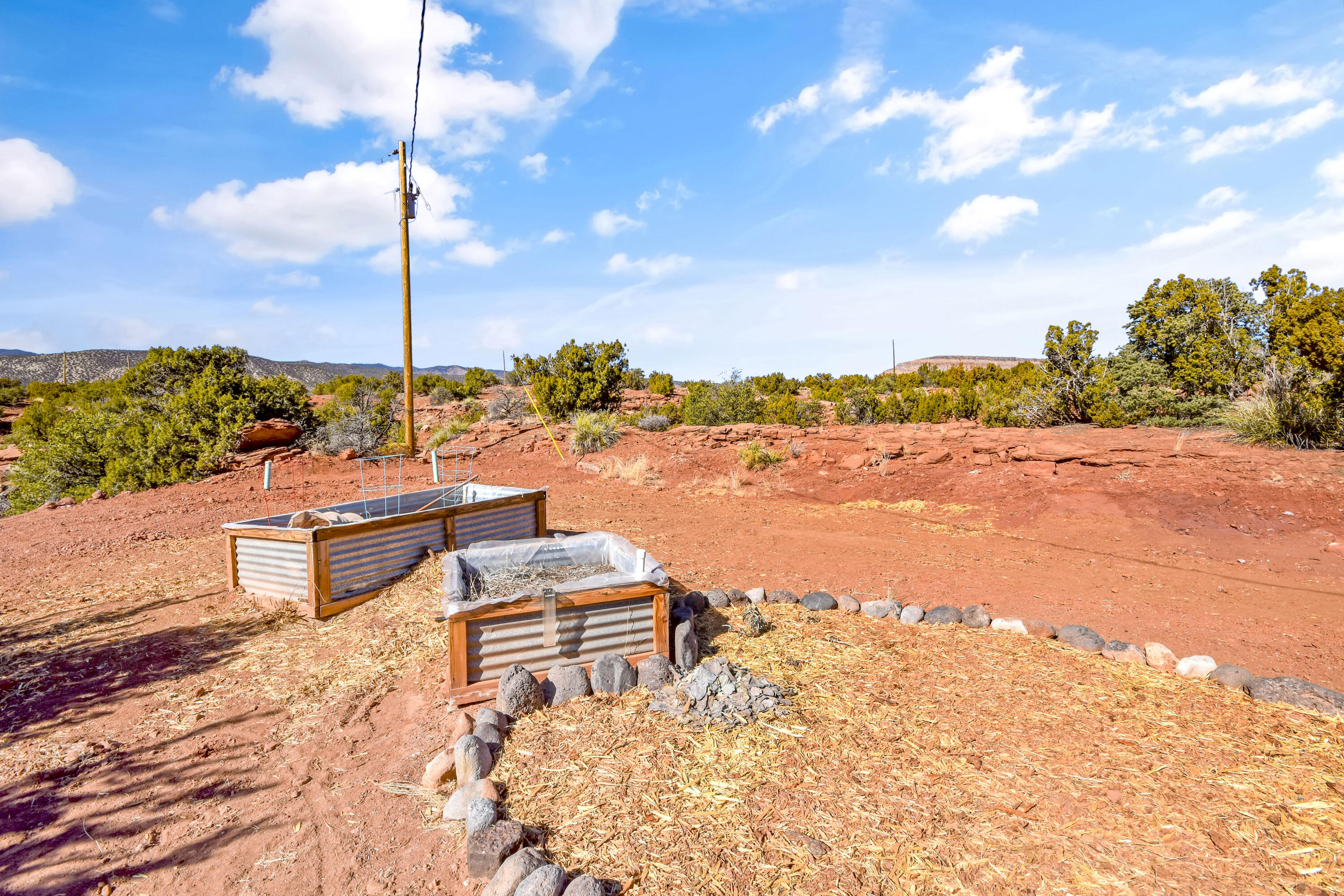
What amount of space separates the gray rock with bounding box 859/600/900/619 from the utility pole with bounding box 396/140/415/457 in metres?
11.8

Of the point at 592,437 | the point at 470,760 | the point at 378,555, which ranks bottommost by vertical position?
the point at 470,760

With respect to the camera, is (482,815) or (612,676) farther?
(612,676)

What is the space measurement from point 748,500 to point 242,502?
9.09m

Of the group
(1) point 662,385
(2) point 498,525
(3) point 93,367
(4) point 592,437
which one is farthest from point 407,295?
(3) point 93,367

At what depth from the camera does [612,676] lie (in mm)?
3963

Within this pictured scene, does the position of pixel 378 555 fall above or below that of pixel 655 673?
above

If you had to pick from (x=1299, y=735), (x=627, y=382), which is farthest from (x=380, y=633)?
(x=627, y=382)

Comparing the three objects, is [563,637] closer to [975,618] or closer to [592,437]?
[975,618]

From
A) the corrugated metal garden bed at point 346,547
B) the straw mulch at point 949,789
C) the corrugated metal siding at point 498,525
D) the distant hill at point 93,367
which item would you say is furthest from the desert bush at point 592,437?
the distant hill at point 93,367

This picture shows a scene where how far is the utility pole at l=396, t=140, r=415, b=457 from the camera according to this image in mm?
14422

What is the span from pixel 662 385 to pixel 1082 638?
2939 cm

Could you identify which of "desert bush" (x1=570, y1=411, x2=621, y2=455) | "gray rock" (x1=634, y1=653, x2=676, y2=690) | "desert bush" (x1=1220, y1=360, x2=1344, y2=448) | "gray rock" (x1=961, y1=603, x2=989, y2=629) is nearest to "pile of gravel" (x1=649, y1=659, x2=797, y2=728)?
"gray rock" (x1=634, y1=653, x2=676, y2=690)

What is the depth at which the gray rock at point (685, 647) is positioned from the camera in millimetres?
4234

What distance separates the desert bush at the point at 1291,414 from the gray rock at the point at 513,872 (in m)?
14.3
